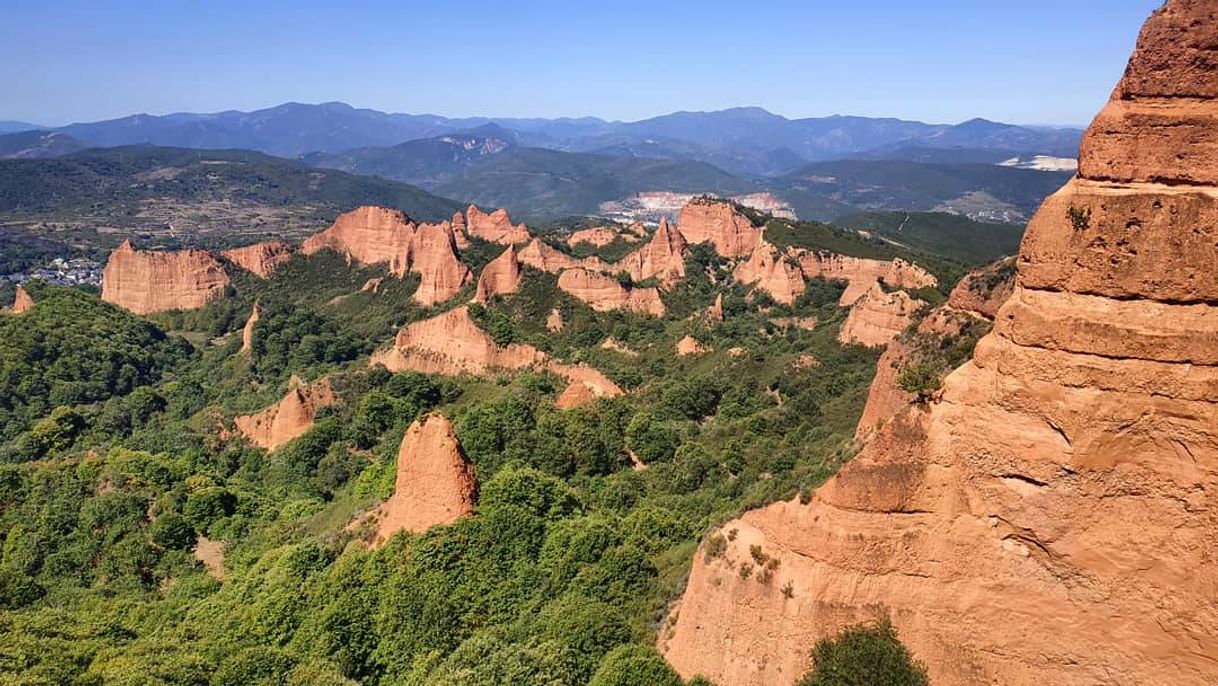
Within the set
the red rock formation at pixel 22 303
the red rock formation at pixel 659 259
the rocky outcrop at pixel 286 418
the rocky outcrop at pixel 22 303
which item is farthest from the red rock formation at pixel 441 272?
the red rock formation at pixel 22 303

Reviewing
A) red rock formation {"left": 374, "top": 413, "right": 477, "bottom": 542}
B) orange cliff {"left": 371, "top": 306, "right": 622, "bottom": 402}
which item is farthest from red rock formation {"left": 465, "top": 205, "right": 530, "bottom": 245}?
red rock formation {"left": 374, "top": 413, "right": 477, "bottom": 542}

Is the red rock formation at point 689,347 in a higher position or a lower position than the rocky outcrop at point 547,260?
lower

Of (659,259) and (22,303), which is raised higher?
(659,259)

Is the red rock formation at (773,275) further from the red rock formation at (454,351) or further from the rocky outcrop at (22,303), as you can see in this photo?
the rocky outcrop at (22,303)

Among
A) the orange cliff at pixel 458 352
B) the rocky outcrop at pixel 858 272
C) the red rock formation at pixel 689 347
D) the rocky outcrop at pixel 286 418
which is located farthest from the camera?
the rocky outcrop at pixel 858 272

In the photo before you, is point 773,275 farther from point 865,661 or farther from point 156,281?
point 156,281

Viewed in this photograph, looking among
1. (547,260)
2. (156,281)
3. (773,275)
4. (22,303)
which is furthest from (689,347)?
(22,303)
